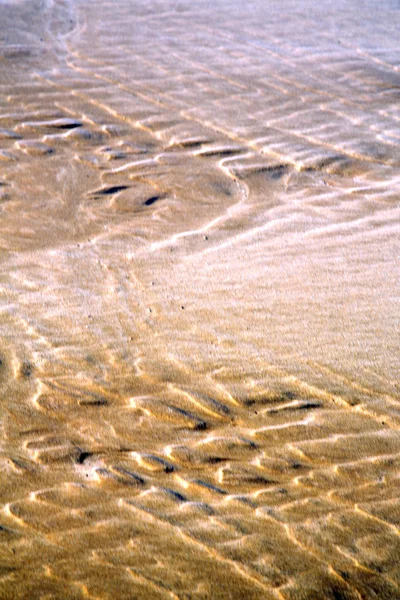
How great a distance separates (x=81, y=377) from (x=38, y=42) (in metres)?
5.01

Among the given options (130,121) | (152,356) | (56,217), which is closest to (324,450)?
(152,356)

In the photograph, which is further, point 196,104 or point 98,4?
point 98,4

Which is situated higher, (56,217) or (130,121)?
(130,121)

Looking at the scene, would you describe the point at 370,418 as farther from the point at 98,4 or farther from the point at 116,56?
the point at 98,4

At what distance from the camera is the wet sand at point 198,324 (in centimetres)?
239

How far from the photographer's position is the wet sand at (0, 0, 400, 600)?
2389 mm

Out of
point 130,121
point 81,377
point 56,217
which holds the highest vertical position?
point 130,121

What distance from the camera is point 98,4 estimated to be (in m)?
7.94

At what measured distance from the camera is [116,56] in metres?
6.75

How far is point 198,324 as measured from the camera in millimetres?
3496

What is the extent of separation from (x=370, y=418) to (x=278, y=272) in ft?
4.08

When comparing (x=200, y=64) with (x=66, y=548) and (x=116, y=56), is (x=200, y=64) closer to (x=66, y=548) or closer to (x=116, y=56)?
(x=116, y=56)

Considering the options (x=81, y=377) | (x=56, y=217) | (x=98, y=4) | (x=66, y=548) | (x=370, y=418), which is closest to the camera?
(x=66, y=548)

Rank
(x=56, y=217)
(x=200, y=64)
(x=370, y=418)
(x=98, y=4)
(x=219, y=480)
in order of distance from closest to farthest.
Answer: (x=219, y=480) → (x=370, y=418) → (x=56, y=217) → (x=200, y=64) → (x=98, y=4)
